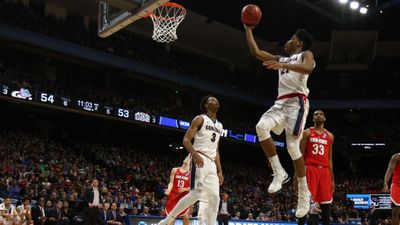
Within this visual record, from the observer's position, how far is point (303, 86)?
21.6 ft

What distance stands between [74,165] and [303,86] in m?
17.8

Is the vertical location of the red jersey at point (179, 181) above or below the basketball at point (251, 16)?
below

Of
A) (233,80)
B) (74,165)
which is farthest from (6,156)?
(233,80)

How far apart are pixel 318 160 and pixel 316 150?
161mm

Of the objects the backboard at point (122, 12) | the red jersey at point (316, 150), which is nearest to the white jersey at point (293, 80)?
the red jersey at point (316, 150)

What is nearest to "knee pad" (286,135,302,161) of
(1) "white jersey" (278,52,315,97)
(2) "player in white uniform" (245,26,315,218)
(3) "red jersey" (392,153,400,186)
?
(2) "player in white uniform" (245,26,315,218)

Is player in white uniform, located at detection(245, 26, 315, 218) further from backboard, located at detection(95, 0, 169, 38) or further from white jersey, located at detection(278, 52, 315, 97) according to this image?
backboard, located at detection(95, 0, 169, 38)

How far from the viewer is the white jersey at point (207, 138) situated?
816 cm

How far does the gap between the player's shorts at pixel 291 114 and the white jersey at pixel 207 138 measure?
1.81m

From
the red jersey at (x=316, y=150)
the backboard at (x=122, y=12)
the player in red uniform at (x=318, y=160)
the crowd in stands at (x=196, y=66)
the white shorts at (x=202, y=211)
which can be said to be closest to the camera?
the white shorts at (x=202, y=211)

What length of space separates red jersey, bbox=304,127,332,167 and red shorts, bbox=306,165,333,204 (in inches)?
3.7

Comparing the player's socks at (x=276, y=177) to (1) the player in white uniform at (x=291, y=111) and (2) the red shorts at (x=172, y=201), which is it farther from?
(2) the red shorts at (x=172, y=201)

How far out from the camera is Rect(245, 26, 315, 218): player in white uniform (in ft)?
20.9

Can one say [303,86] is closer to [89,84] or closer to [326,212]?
[326,212]
